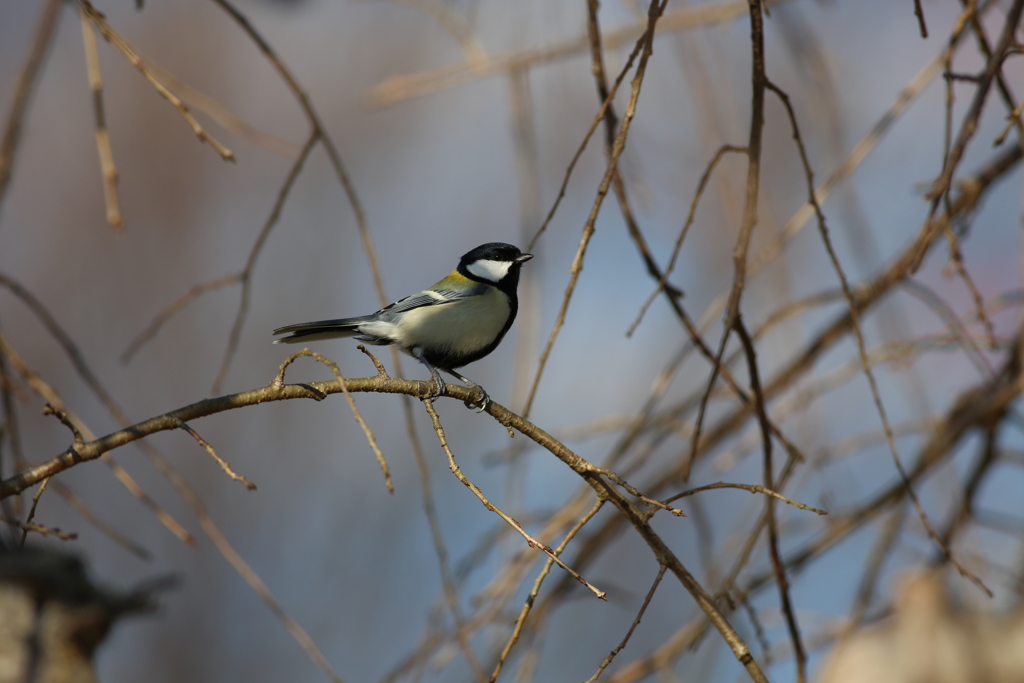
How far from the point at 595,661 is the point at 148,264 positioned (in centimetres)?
479

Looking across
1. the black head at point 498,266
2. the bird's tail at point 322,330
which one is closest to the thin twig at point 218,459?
the bird's tail at point 322,330

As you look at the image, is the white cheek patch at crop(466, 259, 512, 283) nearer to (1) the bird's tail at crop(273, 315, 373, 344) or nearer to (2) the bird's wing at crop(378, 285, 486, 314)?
(2) the bird's wing at crop(378, 285, 486, 314)

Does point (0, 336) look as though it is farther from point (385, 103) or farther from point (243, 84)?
point (243, 84)

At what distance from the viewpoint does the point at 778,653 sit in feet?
Answer: 9.33

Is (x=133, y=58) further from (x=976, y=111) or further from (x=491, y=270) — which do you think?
(x=491, y=270)

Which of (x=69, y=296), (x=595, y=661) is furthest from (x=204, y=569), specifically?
(x=595, y=661)

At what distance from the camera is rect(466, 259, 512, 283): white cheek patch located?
362cm

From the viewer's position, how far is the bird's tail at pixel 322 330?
2721mm

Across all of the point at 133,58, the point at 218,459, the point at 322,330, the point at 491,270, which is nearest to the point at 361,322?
the point at 322,330

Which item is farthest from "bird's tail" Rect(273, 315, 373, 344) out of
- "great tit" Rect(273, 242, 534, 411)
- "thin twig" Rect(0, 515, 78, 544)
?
→ "thin twig" Rect(0, 515, 78, 544)

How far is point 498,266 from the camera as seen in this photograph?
3.65 meters

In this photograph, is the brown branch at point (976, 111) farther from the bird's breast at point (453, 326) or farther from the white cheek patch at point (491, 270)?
the white cheek patch at point (491, 270)

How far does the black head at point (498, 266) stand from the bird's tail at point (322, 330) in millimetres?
758

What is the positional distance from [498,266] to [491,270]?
1.6 inches
